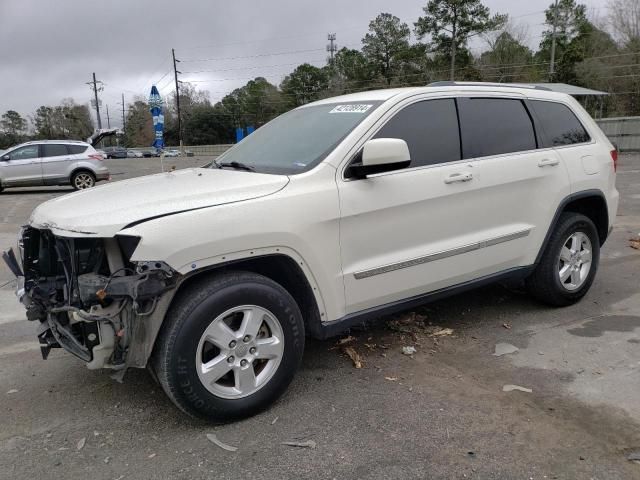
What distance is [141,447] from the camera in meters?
2.91

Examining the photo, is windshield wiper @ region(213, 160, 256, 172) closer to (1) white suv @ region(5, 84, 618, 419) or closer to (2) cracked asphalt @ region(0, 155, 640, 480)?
(1) white suv @ region(5, 84, 618, 419)

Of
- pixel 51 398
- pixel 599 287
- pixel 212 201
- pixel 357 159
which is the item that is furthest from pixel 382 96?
pixel 599 287

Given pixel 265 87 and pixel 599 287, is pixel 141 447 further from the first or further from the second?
pixel 265 87

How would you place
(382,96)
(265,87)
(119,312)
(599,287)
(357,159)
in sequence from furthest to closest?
(265,87) < (599,287) < (382,96) < (357,159) < (119,312)

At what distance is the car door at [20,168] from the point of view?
17031mm

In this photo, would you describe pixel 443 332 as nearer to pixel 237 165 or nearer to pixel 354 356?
pixel 354 356

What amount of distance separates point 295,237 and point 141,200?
86cm

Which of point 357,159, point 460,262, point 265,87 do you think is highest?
point 265,87

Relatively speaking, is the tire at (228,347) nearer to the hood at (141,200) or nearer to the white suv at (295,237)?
the white suv at (295,237)

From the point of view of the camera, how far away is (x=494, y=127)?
4230 millimetres

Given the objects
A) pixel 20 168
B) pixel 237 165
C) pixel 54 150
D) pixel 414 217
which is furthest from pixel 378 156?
pixel 20 168

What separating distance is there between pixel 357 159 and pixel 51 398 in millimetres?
2429

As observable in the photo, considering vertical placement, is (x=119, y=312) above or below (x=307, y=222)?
below

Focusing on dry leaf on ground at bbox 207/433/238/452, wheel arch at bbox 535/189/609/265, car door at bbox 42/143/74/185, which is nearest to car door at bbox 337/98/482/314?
wheel arch at bbox 535/189/609/265
